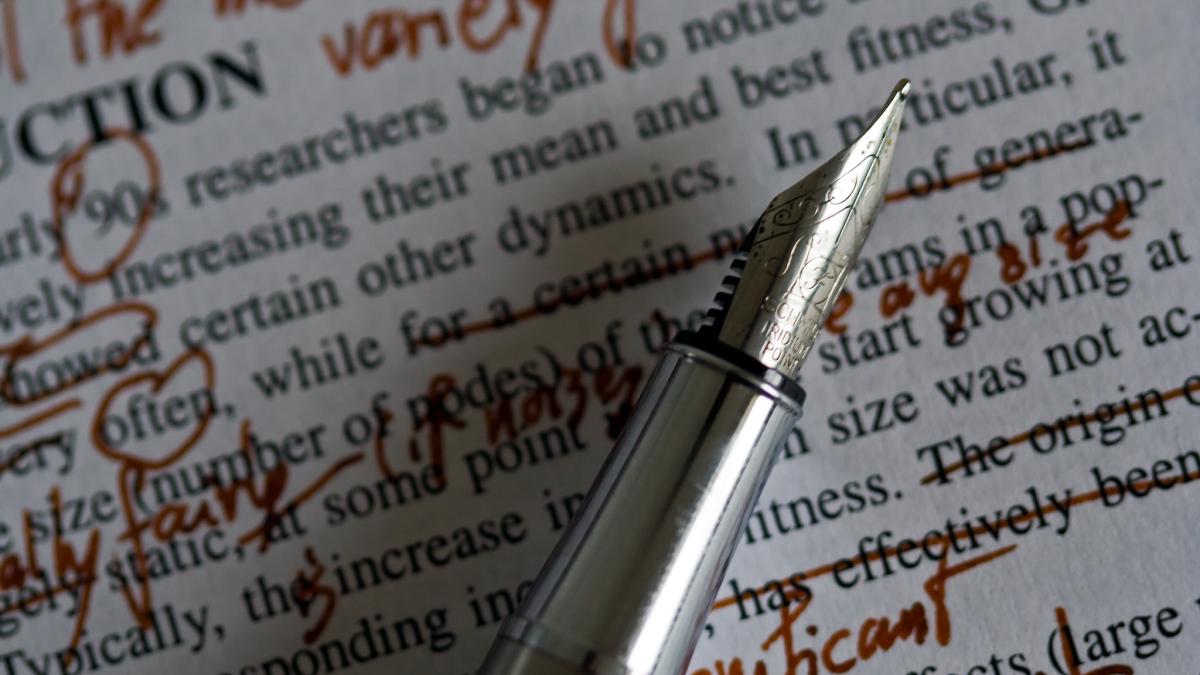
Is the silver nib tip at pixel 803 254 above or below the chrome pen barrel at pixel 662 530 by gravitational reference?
above

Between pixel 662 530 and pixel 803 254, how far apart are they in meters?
0.17

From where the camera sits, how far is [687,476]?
1.72ft

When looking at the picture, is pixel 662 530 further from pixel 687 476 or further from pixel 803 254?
pixel 803 254

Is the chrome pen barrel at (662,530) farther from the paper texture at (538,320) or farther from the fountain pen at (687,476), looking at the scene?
the paper texture at (538,320)

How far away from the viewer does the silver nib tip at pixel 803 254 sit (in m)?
0.54

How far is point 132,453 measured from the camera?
72 centimetres

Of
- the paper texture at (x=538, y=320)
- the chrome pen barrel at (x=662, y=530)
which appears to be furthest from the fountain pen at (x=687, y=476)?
the paper texture at (x=538, y=320)

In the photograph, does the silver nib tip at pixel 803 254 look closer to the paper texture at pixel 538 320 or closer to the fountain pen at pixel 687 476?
the fountain pen at pixel 687 476

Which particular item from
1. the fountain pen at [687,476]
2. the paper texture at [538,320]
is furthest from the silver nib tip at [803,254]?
the paper texture at [538,320]

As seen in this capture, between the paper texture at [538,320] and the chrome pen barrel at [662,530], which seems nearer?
the chrome pen barrel at [662,530]

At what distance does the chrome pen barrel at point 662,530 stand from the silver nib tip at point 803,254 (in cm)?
2

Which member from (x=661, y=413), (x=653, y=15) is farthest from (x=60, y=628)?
(x=653, y=15)

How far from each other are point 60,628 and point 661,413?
1.51ft

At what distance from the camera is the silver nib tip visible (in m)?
0.54
